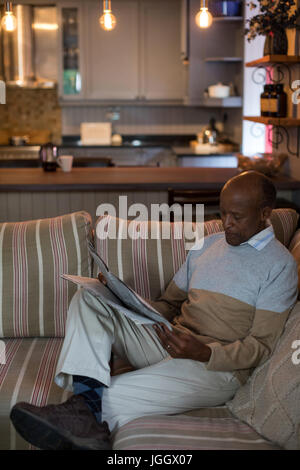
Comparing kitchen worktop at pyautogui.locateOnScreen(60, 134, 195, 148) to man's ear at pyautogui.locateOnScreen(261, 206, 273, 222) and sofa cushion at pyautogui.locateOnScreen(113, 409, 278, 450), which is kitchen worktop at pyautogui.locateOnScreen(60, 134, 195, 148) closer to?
man's ear at pyautogui.locateOnScreen(261, 206, 273, 222)

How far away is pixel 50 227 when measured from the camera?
2.63 meters

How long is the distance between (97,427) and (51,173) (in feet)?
9.34

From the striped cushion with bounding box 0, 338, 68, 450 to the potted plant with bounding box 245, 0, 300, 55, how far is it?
228 centimetres

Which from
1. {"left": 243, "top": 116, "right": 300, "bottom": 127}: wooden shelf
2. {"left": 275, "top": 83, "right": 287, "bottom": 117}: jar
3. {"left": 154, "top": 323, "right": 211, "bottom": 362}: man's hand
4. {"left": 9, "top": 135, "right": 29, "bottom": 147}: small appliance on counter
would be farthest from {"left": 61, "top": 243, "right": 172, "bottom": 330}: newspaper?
{"left": 9, "top": 135, "right": 29, "bottom": 147}: small appliance on counter

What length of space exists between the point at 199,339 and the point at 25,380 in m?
0.61

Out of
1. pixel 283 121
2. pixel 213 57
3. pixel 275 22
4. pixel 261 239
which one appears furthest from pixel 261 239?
pixel 213 57

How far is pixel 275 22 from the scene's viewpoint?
3744 mm

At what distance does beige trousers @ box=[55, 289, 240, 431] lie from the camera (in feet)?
6.45

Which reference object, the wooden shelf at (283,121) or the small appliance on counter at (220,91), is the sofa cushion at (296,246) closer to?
the wooden shelf at (283,121)

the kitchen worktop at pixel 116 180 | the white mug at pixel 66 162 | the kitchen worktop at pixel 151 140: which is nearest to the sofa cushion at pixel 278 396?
the kitchen worktop at pixel 116 180
